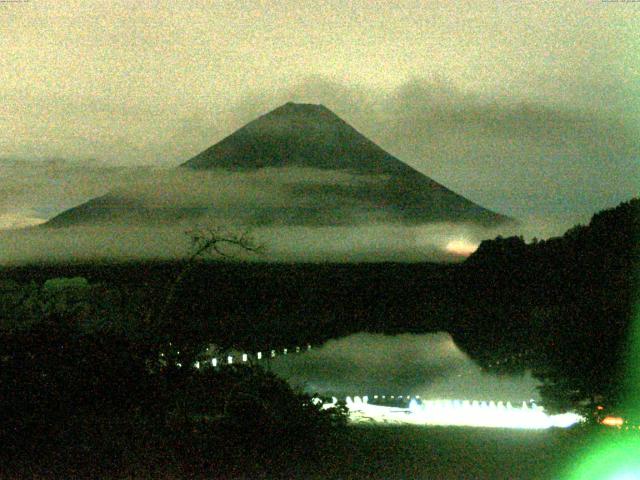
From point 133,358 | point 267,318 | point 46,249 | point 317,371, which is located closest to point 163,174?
point 46,249

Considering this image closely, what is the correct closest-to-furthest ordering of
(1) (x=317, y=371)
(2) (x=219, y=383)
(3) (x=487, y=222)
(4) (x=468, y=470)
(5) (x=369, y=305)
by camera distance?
1. (4) (x=468, y=470)
2. (2) (x=219, y=383)
3. (1) (x=317, y=371)
4. (5) (x=369, y=305)
5. (3) (x=487, y=222)

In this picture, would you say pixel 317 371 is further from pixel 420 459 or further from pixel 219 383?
pixel 420 459

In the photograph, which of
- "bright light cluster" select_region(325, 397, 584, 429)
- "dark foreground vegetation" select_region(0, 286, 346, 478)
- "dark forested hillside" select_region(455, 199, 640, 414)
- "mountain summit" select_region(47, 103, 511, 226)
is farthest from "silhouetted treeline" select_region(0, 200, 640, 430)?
"mountain summit" select_region(47, 103, 511, 226)

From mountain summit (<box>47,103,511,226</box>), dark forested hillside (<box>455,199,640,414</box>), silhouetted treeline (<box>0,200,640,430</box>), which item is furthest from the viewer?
mountain summit (<box>47,103,511,226</box>)

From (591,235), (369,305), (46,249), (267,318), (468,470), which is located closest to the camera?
(468,470)

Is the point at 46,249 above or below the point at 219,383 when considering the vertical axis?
above

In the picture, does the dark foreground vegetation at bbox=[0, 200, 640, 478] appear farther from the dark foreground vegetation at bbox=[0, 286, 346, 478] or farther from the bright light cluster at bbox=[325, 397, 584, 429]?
the bright light cluster at bbox=[325, 397, 584, 429]

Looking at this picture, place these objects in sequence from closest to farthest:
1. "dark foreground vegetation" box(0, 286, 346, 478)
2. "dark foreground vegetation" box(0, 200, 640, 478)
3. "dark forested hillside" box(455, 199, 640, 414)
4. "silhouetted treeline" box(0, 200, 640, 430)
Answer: "dark foreground vegetation" box(0, 286, 346, 478) < "dark foreground vegetation" box(0, 200, 640, 478) < "dark forested hillside" box(455, 199, 640, 414) < "silhouetted treeline" box(0, 200, 640, 430)
